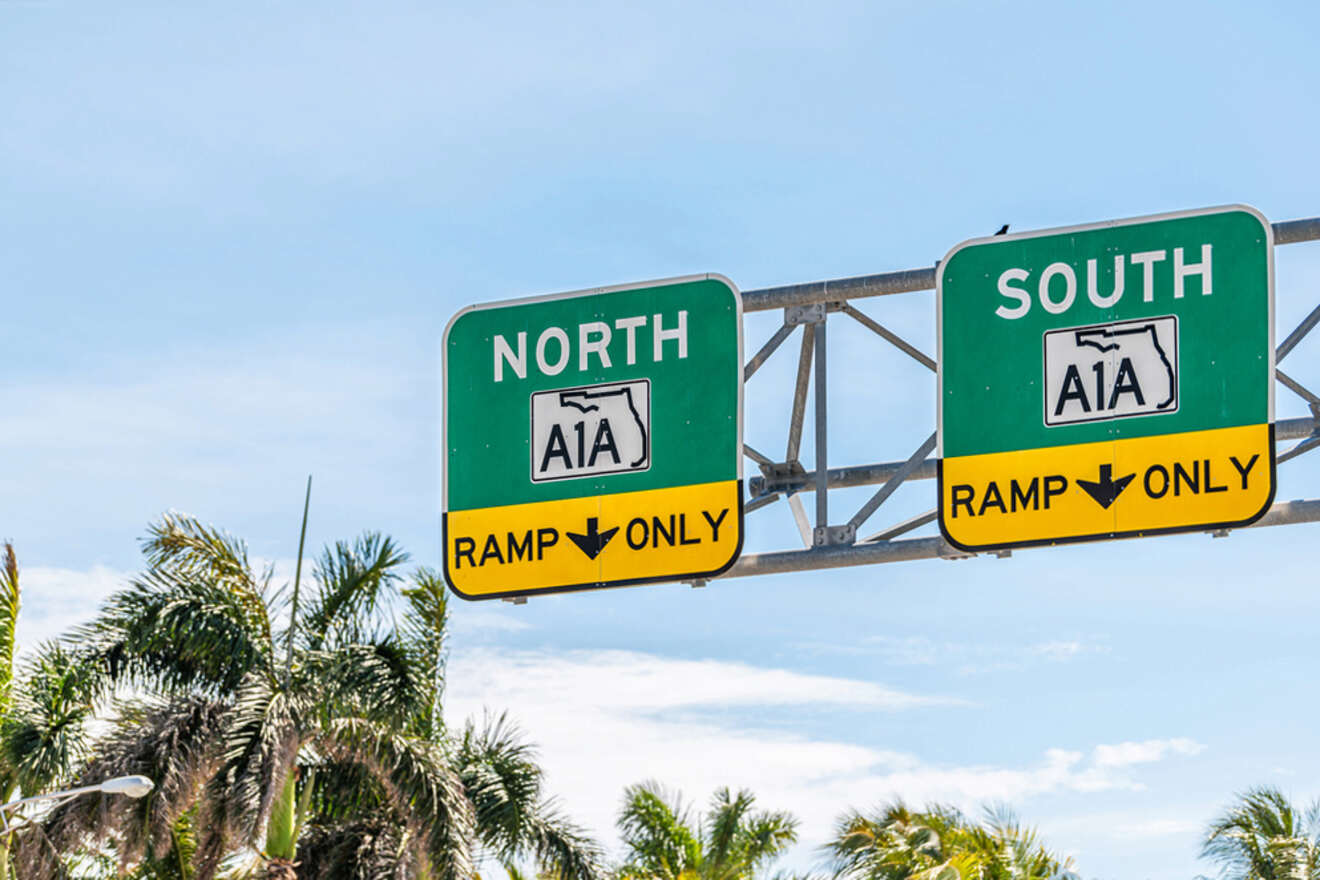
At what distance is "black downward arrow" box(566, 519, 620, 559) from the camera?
36.3ft

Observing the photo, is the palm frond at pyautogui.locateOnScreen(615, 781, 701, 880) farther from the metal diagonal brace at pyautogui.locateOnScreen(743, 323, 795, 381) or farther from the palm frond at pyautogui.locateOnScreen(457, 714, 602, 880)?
the metal diagonal brace at pyautogui.locateOnScreen(743, 323, 795, 381)

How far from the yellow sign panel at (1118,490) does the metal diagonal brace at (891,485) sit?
844 millimetres

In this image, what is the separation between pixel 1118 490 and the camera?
10.1m

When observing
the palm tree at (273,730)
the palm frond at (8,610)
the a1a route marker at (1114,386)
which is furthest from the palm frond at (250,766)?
the a1a route marker at (1114,386)

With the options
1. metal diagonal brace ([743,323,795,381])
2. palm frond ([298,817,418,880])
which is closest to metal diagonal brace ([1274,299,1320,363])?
metal diagonal brace ([743,323,795,381])

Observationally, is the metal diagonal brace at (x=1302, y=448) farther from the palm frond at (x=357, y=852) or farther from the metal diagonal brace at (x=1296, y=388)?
the palm frond at (x=357, y=852)

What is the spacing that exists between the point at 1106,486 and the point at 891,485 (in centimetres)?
161

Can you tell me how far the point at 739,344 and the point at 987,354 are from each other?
1461 millimetres

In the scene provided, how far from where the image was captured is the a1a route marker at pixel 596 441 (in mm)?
11008

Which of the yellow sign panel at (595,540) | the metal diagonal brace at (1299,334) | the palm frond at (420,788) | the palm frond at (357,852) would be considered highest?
the metal diagonal brace at (1299,334)

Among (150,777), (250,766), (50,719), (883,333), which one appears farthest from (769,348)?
(50,719)

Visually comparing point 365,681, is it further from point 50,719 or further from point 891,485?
point 891,485

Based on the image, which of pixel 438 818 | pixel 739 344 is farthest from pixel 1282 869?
pixel 739 344

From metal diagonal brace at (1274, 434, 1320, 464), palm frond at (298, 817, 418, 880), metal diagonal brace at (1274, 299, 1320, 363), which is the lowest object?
palm frond at (298, 817, 418, 880)
